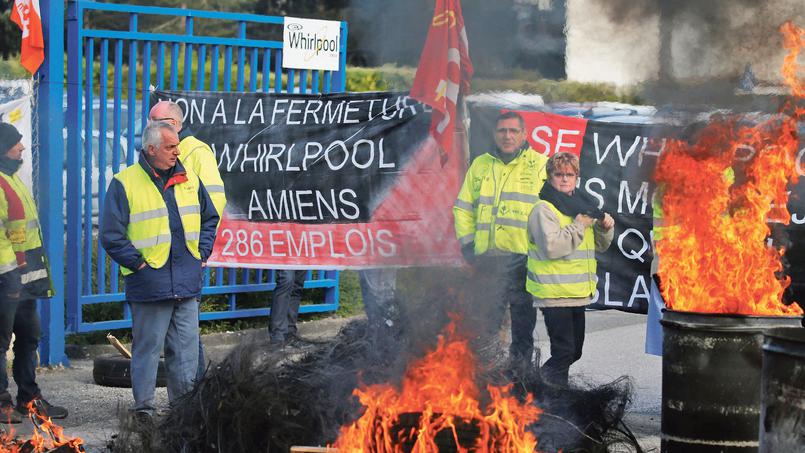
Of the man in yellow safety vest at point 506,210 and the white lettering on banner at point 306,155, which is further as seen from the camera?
the white lettering on banner at point 306,155

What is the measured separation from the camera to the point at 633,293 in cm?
941

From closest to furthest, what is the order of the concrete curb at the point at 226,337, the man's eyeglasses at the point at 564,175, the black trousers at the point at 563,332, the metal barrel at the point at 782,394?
the metal barrel at the point at 782,394
the black trousers at the point at 563,332
the man's eyeglasses at the point at 564,175
the concrete curb at the point at 226,337

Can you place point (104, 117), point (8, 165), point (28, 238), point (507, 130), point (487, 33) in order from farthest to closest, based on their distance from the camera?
point (104, 117) < point (507, 130) < point (28, 238) < point (8, 165) < point (487, 33)

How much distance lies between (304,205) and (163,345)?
3.30m

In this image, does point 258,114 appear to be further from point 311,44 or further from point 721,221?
point 721,221

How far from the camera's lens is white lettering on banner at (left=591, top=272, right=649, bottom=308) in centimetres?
939

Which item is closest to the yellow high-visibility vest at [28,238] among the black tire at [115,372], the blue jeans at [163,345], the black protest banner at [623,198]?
the black tire at [115,372]

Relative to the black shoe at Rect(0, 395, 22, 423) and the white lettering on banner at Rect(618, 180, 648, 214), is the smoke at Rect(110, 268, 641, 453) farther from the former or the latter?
the white lettering on banner at Rect(618, 180, 648, 214)

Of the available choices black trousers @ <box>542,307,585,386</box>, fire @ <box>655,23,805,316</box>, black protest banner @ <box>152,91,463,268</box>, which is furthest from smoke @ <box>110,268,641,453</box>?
black protest banner @ <box>152,91,463,268</box>

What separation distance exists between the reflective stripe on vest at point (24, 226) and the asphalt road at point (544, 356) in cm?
112

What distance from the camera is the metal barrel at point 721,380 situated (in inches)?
220

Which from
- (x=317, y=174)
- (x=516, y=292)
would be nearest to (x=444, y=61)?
(x=516, y=292)

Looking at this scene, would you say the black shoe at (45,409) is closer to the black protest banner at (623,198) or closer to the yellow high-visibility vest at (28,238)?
the yellow high-visibility vest at (28,238)

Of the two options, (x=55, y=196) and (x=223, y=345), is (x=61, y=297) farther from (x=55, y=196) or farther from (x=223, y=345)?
(x=223, y=345)
